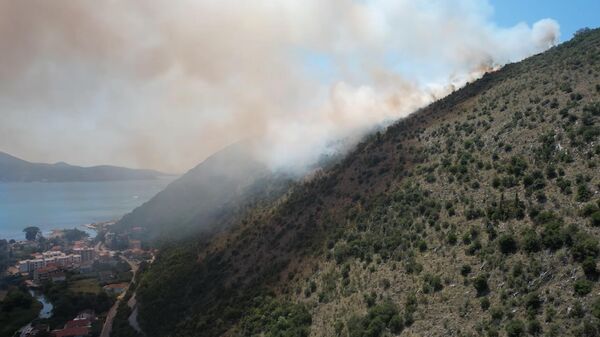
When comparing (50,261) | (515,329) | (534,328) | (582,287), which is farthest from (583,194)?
(50,261)

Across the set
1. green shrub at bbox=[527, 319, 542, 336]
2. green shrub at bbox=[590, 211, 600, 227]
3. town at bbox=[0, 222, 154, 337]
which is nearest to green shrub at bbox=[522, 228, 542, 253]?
green shrub at bbox=[590, 211, 600, 227]

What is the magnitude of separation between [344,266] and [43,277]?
83895 millimetres

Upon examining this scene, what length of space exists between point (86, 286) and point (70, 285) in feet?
12.2

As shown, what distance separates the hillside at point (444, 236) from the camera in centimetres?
2394

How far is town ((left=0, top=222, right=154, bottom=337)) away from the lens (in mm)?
66312

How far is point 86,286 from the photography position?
8988 cm

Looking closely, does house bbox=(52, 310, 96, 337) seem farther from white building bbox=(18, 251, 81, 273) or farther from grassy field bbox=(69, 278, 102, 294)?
white building bbox=(18, 251, 81, 273)

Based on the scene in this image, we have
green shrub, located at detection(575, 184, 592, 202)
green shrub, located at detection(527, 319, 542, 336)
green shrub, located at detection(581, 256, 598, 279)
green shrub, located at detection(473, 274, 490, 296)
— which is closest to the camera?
green shrub, located at detection(527, 319, 542, 336)

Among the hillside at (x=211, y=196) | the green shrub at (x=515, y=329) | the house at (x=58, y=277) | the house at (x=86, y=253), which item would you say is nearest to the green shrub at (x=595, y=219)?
the green shrub at (x=515, y=329)

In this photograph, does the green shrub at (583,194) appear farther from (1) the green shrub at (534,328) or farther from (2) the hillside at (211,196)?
(2) the hillside at (211,196)

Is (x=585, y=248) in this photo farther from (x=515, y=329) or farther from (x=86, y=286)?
(x=86, y=286)

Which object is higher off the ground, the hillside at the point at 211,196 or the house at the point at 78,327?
the hillside at the point at 211,196

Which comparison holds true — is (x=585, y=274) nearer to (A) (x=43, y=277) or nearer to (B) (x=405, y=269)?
(B) (x=405, y=269)

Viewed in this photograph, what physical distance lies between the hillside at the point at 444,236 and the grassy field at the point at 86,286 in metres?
25.2
